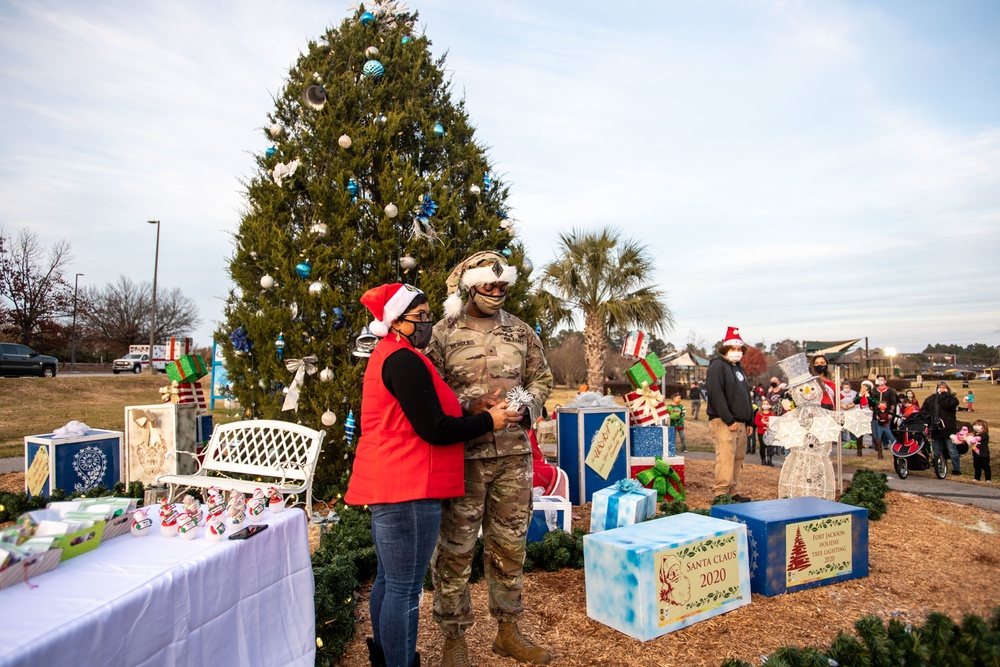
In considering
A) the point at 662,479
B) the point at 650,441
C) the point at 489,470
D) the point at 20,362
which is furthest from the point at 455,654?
the point at 20,362

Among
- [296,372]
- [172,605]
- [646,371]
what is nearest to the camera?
[172,605]

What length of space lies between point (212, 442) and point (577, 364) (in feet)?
125

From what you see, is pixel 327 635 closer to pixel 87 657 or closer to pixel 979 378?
pixel 87 657

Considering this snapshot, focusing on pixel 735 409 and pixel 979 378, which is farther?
pixel 979 378

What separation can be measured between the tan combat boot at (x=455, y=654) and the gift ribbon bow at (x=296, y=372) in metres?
3.64

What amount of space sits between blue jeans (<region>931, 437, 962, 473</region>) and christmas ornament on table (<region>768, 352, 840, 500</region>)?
531 cm

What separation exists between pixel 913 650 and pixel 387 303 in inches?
107

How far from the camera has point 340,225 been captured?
21.0ft

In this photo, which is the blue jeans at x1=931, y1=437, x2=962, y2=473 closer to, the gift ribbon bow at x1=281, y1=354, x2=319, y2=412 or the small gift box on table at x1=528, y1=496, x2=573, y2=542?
the small gift box on table at x1=528, y1=496, x2=573, y2=542

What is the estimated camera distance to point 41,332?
94.4 feet

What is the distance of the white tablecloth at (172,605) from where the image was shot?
1677 mm

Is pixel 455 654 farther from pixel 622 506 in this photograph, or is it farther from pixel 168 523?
pixel 622 506

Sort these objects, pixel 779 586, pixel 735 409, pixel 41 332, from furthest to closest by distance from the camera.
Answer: pixel 41 332 → pixel 735 409 → pixel 779 586

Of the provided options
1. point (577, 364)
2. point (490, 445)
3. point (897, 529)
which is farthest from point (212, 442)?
point (577, 364)
